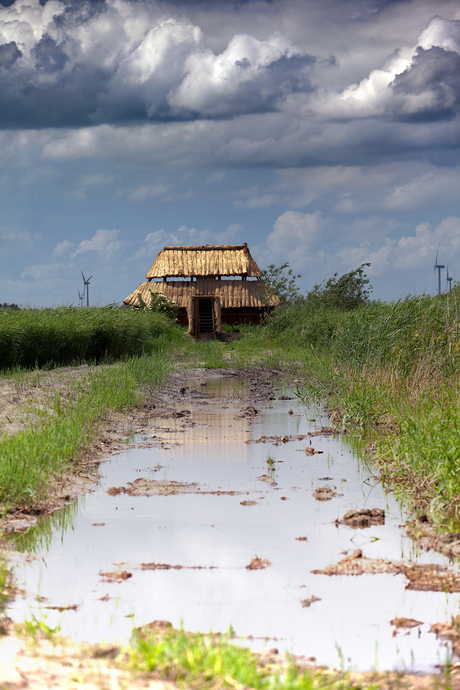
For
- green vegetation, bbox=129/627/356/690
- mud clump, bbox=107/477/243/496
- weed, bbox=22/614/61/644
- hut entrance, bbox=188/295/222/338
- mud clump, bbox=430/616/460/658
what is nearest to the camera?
green vegetation, bbox=129/627/356/690

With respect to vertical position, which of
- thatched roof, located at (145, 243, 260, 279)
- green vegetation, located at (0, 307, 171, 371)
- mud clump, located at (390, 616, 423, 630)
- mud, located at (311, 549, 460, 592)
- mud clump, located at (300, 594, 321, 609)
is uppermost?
thatched roof, located at (145, 243, 260, 279)

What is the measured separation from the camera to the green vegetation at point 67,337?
1731 cm

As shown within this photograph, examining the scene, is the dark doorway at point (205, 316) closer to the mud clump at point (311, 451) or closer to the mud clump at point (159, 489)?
the mud clump at point (311, 451)

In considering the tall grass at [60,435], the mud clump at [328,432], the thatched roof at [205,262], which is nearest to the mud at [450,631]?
the tall grass at [60,435]

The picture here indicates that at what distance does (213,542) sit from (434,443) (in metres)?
2.77

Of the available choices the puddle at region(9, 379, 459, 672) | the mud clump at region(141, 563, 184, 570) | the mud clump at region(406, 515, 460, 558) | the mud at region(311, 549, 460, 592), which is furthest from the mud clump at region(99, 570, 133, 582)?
the mud clump at region(406, 515, 460, 558)

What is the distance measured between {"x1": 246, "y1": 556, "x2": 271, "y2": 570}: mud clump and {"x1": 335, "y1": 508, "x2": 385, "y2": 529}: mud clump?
1145mm

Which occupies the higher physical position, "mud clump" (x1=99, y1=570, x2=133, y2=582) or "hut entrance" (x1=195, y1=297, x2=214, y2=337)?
"hut entrance" (x1=195, y1=297, x2=214, y2=337)

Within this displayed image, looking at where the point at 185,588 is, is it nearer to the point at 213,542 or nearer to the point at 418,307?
the point at 213,542

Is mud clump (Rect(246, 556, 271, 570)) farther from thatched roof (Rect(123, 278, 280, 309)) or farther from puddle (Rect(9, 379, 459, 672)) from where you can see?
thatched roof (Rect(123, 278, 280, 309))

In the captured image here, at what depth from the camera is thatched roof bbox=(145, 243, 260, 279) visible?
38.4 m

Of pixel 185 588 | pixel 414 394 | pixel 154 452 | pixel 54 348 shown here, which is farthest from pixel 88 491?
pixel 54 348

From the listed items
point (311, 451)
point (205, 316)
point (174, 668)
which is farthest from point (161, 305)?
point (174, 668)

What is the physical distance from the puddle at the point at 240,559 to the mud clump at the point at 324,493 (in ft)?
0.04
